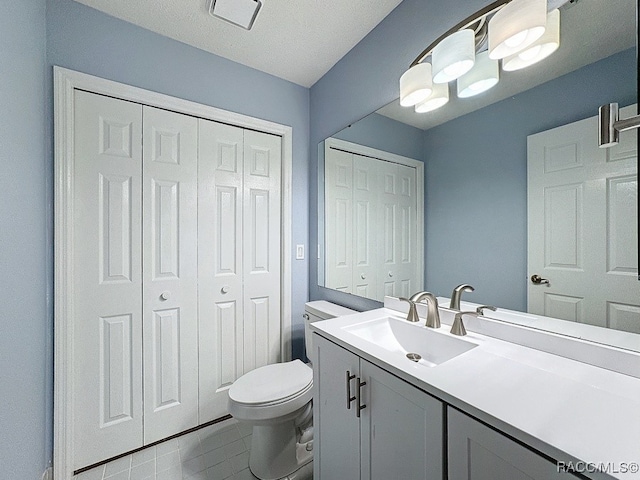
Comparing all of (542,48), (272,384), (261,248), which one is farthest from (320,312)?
(542,48)

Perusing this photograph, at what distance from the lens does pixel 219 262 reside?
5.70ft

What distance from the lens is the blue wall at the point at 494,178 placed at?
82cm

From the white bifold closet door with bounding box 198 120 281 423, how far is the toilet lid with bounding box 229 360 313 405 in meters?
0.37

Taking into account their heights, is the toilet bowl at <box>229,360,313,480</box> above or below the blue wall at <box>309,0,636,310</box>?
below

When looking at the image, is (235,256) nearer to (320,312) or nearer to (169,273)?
(169,273)

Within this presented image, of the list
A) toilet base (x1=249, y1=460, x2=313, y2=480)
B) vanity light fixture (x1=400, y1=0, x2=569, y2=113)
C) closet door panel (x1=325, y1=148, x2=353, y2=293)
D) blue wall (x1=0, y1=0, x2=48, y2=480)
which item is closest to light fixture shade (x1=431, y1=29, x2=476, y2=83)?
vanity light fixture (x1=400, y1=0, x2=569, y2=113)

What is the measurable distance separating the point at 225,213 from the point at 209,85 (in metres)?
0.80

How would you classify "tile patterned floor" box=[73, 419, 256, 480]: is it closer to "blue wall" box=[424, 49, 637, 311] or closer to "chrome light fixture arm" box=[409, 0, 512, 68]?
"blue wall" box=[424, 49, 637, 311]

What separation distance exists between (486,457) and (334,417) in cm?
57

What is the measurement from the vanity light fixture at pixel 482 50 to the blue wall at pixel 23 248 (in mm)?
1500

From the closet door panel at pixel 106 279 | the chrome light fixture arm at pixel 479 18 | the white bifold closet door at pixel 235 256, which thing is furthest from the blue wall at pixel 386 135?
the closet door panel at pixel 106 279

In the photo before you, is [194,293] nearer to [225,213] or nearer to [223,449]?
[225,213]

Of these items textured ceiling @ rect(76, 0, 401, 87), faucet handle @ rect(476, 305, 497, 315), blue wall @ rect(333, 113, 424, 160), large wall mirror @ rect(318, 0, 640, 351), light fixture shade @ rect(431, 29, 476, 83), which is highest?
textured ceiling @ rect(76, 0, 401, 87)

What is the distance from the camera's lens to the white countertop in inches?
18.2
